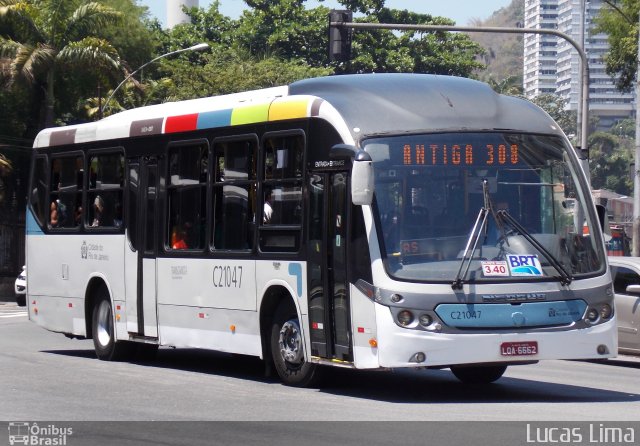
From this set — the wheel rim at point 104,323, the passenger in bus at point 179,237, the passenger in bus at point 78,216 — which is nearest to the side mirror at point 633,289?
the passenger in bus at point 179,237

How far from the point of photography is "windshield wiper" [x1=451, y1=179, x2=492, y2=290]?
12.7m

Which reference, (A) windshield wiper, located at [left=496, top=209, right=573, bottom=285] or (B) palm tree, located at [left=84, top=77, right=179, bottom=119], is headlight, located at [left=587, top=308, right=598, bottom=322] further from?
(B) palm tree, located at [left=84, top=77, right=179, bottom=119]

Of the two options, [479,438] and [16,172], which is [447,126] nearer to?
[479,438]

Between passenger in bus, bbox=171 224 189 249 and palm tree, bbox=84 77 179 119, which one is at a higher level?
palm tree, bbox=84 77 179 119

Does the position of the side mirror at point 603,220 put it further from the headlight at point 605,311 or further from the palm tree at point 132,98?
the palm tree at point 132,98

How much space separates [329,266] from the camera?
44.4ft

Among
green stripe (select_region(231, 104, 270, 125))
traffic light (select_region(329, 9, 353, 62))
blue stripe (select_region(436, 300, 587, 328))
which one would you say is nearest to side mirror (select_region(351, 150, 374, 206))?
blue stripe (select_region(436, 300, 587, 328))

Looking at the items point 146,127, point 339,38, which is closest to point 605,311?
point 146,127

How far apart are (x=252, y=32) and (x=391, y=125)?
6029cm

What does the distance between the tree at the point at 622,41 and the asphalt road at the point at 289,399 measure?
20002mm

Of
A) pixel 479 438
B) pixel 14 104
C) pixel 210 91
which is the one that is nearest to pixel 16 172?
pixel 14 104

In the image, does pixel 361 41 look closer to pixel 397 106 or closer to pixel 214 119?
pixel 214 119

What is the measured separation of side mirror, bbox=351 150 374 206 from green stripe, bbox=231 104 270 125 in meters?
2.47

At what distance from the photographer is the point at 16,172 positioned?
48.3m
